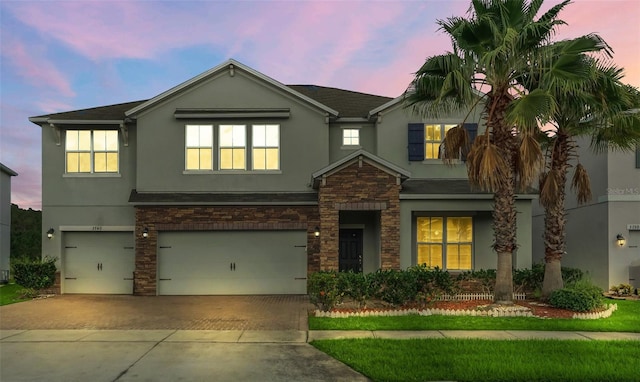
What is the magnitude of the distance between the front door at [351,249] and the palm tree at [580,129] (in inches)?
241

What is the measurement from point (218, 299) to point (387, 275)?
6303mm

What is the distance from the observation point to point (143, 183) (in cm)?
1595

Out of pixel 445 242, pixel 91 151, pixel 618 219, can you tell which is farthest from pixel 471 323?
pixel 91 151

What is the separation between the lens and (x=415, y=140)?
642 inches

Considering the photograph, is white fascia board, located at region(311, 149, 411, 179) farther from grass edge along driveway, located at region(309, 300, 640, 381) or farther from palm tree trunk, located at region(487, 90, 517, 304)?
grass edge along driveway, located at region(309, 300, 640, 381)

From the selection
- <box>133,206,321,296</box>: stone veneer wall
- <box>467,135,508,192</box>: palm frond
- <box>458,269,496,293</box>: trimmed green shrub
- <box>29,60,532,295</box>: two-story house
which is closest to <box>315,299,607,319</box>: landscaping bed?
<box>458,269,496,293</box>: trimmed green shrub

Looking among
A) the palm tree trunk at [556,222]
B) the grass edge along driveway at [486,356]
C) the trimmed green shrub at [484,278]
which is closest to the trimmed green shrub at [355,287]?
the grass edge along driveway at [486,356]

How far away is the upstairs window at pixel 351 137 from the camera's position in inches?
664

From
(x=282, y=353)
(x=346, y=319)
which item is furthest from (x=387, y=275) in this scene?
(x=282, y=353)

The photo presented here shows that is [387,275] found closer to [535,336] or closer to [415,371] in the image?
[535,336]

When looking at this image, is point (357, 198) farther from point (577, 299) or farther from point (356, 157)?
point (577, 299)

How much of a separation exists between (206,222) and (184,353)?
8185 mm

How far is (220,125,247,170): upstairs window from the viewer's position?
52.8 feet

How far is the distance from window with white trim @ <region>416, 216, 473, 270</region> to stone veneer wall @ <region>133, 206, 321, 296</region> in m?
3.69
